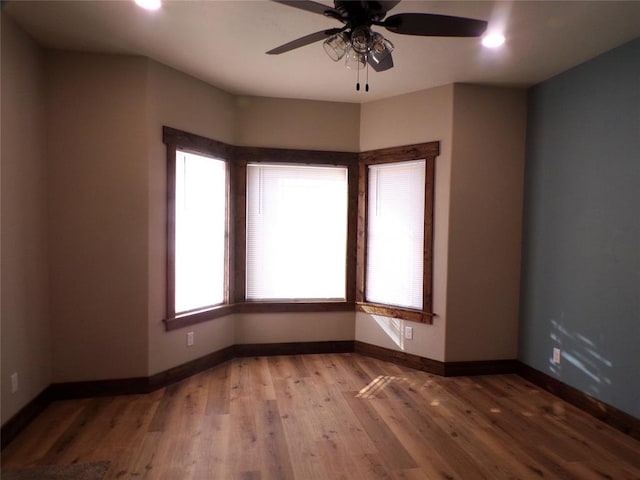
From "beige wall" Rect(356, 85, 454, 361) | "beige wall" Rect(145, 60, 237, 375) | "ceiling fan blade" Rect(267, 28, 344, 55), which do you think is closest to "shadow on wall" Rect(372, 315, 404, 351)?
"beige wall" Rect(356, 85, 454, 361)

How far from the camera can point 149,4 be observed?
2488mm

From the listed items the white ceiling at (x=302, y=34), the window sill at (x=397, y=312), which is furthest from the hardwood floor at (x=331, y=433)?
the white ceiling at (x=302, y=34)

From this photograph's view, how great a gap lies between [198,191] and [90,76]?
4.17 feet

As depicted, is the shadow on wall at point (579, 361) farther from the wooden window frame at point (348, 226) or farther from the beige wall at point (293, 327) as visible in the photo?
the beige wall at point (293, 327)

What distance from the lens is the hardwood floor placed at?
2.41 metres

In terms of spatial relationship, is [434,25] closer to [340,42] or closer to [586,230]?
[340,42]

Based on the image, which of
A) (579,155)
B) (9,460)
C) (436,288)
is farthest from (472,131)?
(9,460)

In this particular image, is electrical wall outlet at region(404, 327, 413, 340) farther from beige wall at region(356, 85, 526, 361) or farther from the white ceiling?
the white ceiling

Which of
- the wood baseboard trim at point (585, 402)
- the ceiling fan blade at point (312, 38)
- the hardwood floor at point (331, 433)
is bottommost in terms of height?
the hardwood floor at point (331, 433)

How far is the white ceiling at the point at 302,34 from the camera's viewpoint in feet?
8.21

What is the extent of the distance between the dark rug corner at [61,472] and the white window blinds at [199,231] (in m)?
1.50

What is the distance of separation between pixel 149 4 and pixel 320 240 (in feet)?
8.87

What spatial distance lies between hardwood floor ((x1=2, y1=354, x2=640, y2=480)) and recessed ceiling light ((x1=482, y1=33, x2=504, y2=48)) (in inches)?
111

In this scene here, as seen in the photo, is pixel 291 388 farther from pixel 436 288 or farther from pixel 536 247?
pixel 536 247
